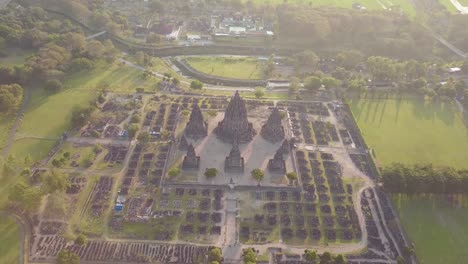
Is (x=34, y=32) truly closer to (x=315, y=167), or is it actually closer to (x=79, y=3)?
(x=79, y=3)

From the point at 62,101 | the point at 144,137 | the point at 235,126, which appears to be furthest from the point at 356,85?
the point at 62,101

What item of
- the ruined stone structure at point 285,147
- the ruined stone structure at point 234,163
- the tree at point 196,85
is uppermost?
the tree at point 196,85

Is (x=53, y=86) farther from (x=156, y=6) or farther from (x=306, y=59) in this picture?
(x=306, y=59)

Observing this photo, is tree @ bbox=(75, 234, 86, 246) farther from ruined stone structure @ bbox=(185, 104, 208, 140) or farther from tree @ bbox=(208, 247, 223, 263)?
ruined stone structure @ bbox=(185, 104, 208, 140)

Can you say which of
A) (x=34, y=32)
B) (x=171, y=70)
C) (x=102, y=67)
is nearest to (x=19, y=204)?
(x=102, y=67)

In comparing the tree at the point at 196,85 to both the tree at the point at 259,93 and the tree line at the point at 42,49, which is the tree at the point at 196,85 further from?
the tree line at the point at 42,49

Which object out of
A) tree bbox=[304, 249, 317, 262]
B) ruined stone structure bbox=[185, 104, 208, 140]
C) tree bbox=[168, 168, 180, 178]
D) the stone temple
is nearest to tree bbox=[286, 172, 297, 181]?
the stone temple

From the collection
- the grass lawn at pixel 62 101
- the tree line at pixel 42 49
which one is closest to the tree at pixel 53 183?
the grass lawn at pixel 62 101
